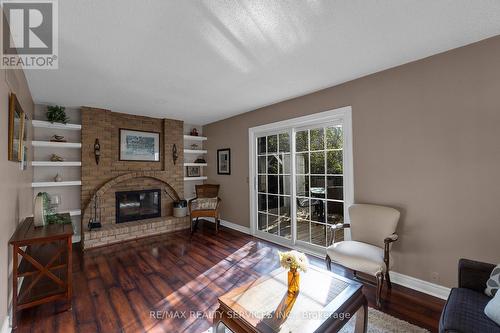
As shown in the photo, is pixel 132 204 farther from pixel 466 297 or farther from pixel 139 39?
pixel 466 297

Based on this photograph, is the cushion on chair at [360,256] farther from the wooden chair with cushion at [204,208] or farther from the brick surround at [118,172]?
the brick surround at [118,172]

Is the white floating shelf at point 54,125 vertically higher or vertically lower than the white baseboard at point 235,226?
higher

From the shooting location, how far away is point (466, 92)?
7.00ft

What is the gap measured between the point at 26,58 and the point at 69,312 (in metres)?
2.50

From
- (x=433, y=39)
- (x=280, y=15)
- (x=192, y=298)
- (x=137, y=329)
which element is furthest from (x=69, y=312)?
(x=433, y=39)

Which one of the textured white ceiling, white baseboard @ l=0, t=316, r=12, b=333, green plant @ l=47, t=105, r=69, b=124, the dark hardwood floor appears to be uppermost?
the textured white ceiling

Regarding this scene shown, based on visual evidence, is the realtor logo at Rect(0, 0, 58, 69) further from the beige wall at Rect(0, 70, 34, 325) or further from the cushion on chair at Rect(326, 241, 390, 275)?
the cushion on chair at Rect(326, 241, 390, 275)

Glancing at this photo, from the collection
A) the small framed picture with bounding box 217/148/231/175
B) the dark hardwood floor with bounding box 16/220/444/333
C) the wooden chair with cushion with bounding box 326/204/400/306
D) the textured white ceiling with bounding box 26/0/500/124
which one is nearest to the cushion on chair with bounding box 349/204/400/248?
the wooden chair with cushion with bounding box 326/204/400/306

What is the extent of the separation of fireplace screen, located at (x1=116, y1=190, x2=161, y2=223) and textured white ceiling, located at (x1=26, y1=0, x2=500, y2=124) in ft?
7.06

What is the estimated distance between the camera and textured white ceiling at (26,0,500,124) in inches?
63.6

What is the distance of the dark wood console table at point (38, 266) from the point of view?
193 cm

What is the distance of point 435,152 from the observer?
2309mm

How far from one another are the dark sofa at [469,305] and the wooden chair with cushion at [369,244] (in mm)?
583

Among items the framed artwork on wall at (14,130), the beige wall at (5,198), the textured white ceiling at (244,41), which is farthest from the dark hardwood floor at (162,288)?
the textured white ceiling at (244,41)
